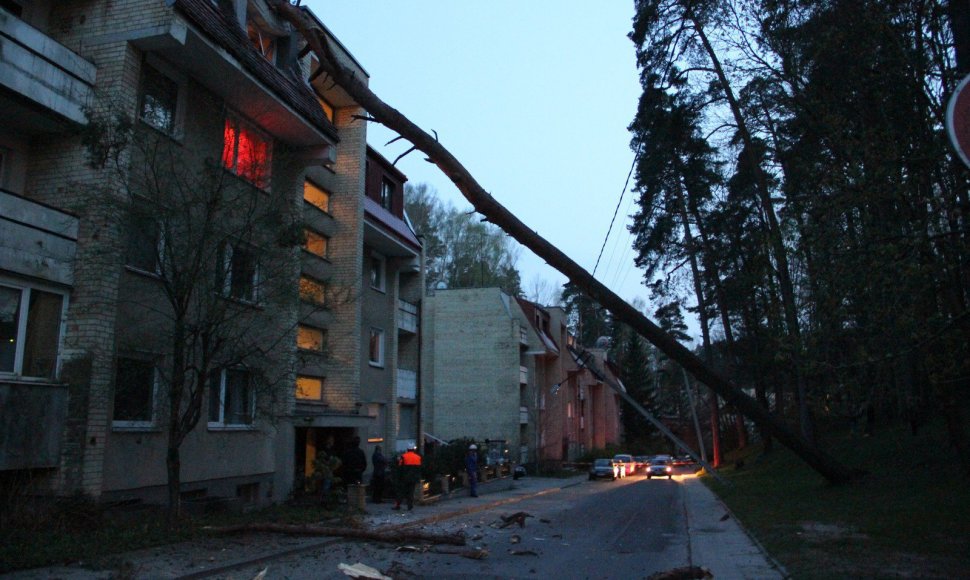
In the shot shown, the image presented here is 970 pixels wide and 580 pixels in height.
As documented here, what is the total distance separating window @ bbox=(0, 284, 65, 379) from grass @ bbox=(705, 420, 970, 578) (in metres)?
11.8

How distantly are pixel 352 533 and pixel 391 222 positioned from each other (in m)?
16.2

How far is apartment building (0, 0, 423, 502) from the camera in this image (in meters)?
12.1

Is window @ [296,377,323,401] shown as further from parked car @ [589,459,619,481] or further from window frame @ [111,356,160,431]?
parked car @ [589,459,619,481]

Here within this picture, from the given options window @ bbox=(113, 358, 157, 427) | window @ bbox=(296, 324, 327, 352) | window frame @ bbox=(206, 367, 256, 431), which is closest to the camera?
window @ bbox=(113, 358, 157, 427)

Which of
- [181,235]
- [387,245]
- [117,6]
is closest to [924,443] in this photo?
[387,245]

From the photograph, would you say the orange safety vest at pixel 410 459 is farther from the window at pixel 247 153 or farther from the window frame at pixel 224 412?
the window at pixel 247 153

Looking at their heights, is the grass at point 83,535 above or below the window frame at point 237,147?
below

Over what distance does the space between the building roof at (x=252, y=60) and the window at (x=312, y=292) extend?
4.43m

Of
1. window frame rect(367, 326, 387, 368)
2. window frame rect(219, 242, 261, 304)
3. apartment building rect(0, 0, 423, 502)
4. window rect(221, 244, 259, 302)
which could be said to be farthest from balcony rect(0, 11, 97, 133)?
window frame rect(367, 326, 387, 368)

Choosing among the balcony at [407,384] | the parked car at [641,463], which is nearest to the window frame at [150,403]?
the balcony at [407,384]

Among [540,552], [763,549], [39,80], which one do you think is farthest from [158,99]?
[763,549]

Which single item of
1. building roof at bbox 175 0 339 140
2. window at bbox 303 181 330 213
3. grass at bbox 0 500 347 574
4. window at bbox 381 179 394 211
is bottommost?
grass at bbox 0 500 347 574

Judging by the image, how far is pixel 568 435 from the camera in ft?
188

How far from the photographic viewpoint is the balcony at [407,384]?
29481 mm
